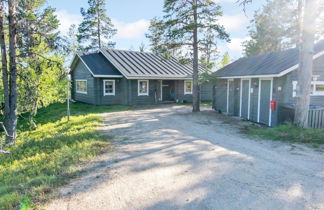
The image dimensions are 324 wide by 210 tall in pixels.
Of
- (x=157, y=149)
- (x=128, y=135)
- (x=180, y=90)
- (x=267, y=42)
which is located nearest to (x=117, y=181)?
(x=157, y=149)

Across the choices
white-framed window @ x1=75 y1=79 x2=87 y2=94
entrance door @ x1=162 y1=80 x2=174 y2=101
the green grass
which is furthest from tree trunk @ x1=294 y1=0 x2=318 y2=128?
white-framed window @ x1=75 y1=79 x2=87 y2=94

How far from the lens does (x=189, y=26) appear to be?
1246 cm

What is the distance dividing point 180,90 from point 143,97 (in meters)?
3.72

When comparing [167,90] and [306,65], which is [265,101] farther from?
[167,90]

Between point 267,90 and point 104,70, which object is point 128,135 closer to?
point 267,90

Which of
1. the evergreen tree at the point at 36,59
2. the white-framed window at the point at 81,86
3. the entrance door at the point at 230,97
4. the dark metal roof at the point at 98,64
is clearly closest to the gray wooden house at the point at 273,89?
the entrance door at the point at 230,97

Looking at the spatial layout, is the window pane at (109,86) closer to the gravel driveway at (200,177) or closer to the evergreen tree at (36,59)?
the evergreen tree at (36,59)

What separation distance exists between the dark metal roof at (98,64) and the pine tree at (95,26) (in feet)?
38.8

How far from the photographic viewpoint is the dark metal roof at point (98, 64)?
17.0 m

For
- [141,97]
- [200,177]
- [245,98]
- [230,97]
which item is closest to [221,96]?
[230,97]

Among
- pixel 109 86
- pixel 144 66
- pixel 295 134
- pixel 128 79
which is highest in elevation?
pixel 144 66

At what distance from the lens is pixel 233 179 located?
13.6 feet

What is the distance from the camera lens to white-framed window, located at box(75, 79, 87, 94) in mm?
19269

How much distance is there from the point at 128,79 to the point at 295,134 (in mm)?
12154
